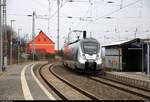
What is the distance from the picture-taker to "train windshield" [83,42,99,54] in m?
35.5

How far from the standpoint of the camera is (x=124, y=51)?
39125 millimetres

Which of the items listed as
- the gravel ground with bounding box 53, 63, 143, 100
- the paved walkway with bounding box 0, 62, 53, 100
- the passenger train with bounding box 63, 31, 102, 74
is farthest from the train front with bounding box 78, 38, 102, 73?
the paved walkway with bounding box 0, 62, 53, 100

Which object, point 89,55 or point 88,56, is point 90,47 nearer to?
point 89,55

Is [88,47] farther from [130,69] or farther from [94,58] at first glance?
[130,69]

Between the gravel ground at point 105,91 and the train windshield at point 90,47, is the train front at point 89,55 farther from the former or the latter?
the gravel ground at point 105,91

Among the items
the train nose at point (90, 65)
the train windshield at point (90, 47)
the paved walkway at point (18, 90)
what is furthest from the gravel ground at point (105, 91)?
the train windshield at point (90, 47)

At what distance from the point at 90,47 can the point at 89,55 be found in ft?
2.41

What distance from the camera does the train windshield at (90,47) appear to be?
35469mm

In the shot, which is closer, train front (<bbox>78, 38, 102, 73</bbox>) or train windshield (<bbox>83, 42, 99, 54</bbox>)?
train front (<bbox>78, 38, 102, 73</bbox>)

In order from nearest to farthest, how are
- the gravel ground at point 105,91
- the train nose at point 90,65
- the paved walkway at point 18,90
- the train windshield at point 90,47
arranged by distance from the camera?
the paved walkway at point 18,90 → the gravel ground at point 105,91 → the train nose at point 90,65 → the train windshield at point 90,47

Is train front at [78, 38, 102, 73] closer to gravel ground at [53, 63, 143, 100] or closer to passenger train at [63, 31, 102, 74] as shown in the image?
passenger train at [63, 31, 102, 74]

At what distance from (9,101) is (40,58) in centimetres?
8413

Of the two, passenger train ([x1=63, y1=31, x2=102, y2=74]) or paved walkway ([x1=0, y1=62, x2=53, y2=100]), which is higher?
passenger train ([x1=63, y1=31, x2=102, y2=74])

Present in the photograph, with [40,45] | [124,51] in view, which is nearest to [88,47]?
[124,51]
